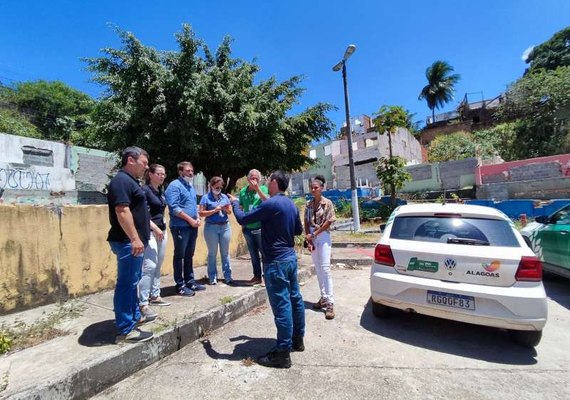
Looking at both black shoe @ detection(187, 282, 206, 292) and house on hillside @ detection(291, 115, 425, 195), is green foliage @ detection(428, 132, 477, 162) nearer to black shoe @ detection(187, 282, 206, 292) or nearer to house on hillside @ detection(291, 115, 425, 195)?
house on hillside @ detection(291, 115, 425, 195)

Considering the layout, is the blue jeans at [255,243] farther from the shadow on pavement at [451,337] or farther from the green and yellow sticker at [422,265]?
the green and yellow sticker at [422,265]

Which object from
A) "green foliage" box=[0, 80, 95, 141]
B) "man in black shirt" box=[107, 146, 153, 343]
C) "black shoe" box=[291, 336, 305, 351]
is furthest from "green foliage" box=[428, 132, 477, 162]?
"green foliage" box=[0, 80, 95, 141]

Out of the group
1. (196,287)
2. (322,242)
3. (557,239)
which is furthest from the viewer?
(557,239)

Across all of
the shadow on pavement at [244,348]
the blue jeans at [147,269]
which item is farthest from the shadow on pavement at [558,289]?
the blue jeans at [147,269]

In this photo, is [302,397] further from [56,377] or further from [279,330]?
[56,377]

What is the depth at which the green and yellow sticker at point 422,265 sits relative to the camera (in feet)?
12.0

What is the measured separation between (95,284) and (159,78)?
28.9 feet

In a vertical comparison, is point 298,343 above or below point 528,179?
below

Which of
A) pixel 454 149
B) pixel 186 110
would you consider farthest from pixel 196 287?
pixel 454 149

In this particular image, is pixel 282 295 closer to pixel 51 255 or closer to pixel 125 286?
pixel 125 286

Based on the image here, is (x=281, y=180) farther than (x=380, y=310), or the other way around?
(x=380, y=310)

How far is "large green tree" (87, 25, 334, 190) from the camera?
38.1 feet

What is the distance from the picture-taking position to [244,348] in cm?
353

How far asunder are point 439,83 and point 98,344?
55664 mm
